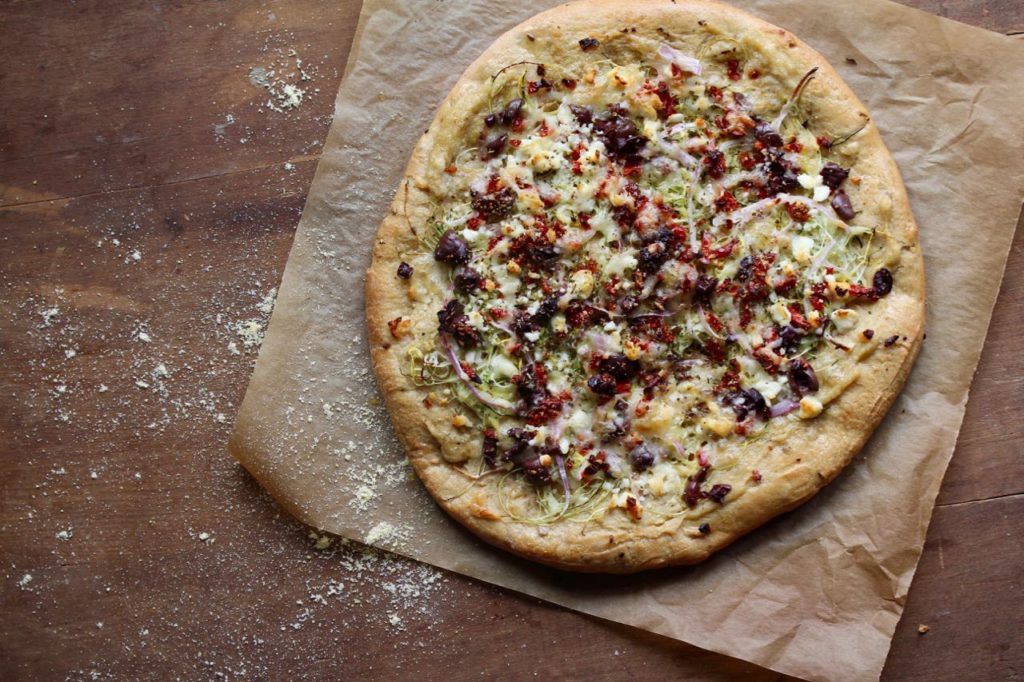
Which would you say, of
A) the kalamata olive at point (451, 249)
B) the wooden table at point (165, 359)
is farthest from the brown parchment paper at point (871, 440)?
the kalamata olive at point (451, 249)

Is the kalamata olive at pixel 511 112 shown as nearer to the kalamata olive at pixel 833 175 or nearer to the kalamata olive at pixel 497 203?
the kalamata olive at pixel 497 203

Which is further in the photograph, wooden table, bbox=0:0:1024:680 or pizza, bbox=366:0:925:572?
wooden table, bbox=0:0:1024:680

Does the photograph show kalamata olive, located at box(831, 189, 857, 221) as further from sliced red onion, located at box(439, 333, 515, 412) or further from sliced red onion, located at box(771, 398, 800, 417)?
sliced red onion, located at box(439, 333, 515, 412)

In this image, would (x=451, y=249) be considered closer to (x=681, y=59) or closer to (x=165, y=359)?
(x=681, y=59)

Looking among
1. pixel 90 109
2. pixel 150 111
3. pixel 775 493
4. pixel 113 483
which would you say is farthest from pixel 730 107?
pixel 113 483

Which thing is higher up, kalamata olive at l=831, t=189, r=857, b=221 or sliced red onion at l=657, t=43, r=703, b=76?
sliced red onion at l=657, t=43, r=703, b=76

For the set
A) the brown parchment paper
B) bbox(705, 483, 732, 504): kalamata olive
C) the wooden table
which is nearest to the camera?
bbox(705, 483, 732, 504): kalamata olive

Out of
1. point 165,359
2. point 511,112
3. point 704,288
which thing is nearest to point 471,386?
point 704,288

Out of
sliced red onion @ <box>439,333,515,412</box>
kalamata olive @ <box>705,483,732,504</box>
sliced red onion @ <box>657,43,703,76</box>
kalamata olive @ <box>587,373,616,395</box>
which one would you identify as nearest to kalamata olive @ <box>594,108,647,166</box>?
sliced red onion @ <box>657,43,703,76</box>
